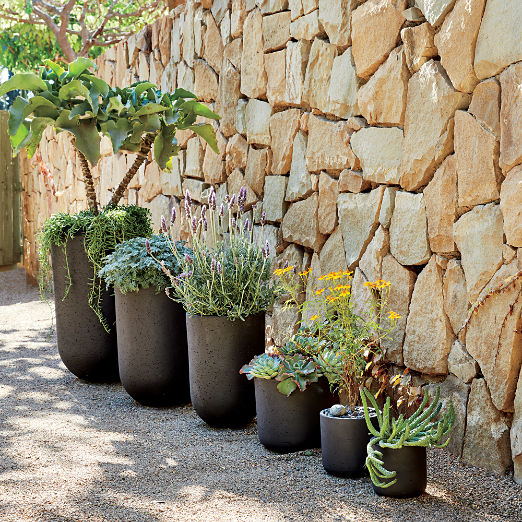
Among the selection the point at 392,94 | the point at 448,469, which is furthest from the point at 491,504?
the point at 392,94

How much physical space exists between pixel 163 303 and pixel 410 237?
134cm

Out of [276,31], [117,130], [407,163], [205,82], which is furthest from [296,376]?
[205,82]

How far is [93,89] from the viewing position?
393 cm

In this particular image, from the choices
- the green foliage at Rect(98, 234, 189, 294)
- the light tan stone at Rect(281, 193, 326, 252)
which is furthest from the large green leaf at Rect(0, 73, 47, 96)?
the light tan stone at Rect(281, 193, 326, 252)

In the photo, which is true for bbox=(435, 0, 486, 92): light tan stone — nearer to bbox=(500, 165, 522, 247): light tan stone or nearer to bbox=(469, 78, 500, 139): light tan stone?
bbox=(469, 78, 500, 139): light tan stone

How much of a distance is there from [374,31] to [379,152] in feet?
1.79

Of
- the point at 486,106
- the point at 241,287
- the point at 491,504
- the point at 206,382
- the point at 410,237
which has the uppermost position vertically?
the point at 486,106

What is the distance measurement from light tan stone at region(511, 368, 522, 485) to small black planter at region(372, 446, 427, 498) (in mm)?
363

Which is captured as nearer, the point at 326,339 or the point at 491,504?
the point at 491,504

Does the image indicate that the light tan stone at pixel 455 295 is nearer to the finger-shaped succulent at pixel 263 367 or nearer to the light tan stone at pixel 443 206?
the light tan stone at pixel 443 206

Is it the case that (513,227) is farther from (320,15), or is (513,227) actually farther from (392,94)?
(320,15)

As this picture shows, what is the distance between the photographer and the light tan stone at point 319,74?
138 inches

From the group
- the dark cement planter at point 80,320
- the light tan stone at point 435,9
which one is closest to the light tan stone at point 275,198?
the dark cement planter at point 80,320

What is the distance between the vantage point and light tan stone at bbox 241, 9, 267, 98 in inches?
162
